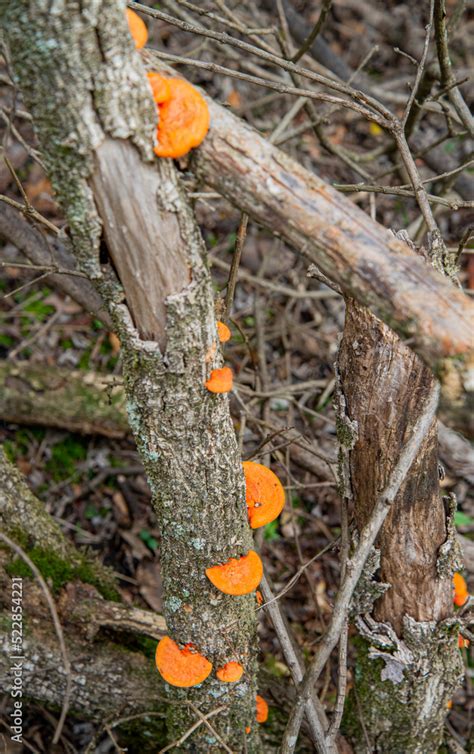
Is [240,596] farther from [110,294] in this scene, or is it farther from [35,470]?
[35,470]

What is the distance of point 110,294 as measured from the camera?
5.92 feet

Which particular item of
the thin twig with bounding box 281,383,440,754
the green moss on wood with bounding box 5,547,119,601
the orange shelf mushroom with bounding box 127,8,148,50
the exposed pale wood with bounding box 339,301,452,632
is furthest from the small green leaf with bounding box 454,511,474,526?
the orange shelf mushroom with bounding box 127,8,148,50

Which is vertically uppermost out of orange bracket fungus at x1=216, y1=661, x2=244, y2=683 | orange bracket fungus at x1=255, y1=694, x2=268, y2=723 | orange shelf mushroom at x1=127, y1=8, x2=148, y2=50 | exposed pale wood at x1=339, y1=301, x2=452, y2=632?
orange shelf mushroom at x1=127, y1=8, x2=148, y2=50

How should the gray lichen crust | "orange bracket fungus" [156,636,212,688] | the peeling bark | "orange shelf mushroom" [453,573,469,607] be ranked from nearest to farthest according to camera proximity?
"orange bracket fungus" [156,636,212,688] → the gray lichen crust → "orange shelf mushroom" [453,573,469,607] → the peeling bark

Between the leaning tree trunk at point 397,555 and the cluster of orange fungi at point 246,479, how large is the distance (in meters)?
0.39

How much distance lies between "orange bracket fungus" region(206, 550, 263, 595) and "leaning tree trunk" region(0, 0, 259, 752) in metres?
0.04

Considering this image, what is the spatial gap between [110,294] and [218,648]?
160cm

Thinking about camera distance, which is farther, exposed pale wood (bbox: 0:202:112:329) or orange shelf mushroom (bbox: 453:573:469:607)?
exposed pale wood (bbox: 0:202:112:329)

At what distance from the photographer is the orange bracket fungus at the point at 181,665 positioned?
2473mm

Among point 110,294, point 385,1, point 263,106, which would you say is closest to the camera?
point 110,294

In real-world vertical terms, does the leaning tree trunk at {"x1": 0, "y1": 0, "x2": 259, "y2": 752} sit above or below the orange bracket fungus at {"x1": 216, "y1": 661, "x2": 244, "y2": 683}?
above

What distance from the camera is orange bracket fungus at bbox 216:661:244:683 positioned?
2568mm

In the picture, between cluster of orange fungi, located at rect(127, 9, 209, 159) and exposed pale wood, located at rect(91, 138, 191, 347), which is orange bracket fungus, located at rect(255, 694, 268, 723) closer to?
exposed pale wood, located at rect(91, 138, 191, 347)

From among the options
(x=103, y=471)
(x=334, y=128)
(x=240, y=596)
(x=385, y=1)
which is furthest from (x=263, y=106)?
(x=240, y=596)
